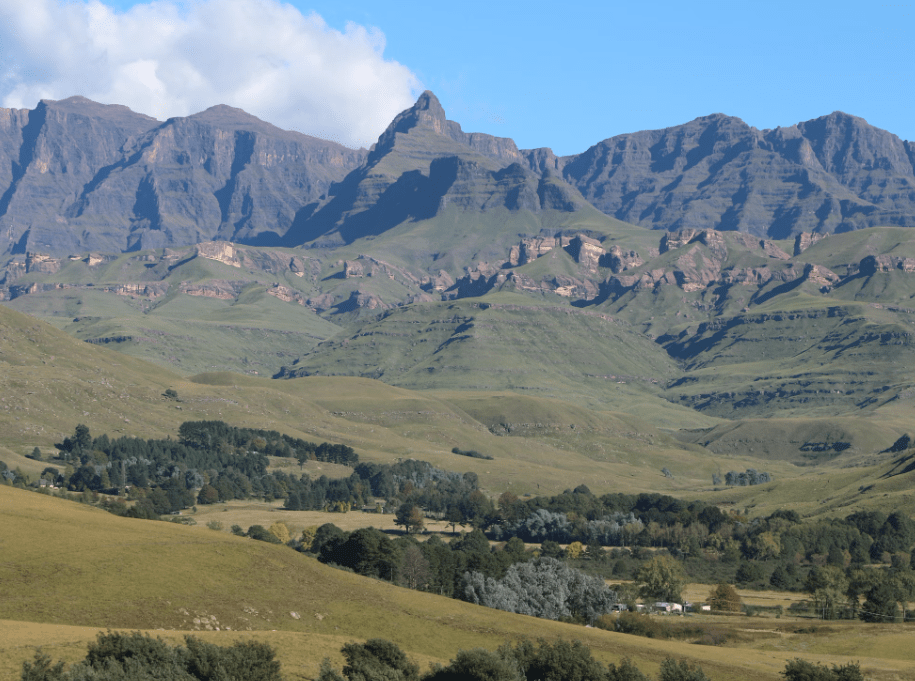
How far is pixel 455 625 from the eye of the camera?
106500 mm

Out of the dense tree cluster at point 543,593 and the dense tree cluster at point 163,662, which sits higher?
the dense tree cluster at point 543,593

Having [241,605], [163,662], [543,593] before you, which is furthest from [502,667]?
[543,593]

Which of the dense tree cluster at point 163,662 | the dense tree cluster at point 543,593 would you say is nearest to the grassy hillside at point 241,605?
the dense tree cluster at point 163,662

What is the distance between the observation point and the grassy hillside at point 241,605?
93750 mm

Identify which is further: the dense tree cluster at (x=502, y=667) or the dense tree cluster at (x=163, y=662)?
the dense tree cluster at (x=502, y=667)

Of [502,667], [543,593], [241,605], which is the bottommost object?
[502,667]

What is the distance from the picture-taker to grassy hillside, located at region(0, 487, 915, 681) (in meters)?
93.8

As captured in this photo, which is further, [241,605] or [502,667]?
[241,605]

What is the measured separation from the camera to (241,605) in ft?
342

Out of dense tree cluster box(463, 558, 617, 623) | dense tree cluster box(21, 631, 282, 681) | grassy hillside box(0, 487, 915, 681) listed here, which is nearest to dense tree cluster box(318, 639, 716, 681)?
grassy hillside box(0, 487, 915, 681)

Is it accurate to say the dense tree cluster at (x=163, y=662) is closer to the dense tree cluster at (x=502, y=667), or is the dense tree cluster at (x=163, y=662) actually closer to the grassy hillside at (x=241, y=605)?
the grassy hillside at (x=241, y=605)

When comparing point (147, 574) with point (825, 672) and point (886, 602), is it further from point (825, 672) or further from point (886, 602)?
point (886, 602)

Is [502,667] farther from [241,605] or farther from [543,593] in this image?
[543,593]

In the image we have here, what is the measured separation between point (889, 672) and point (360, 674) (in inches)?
2188
